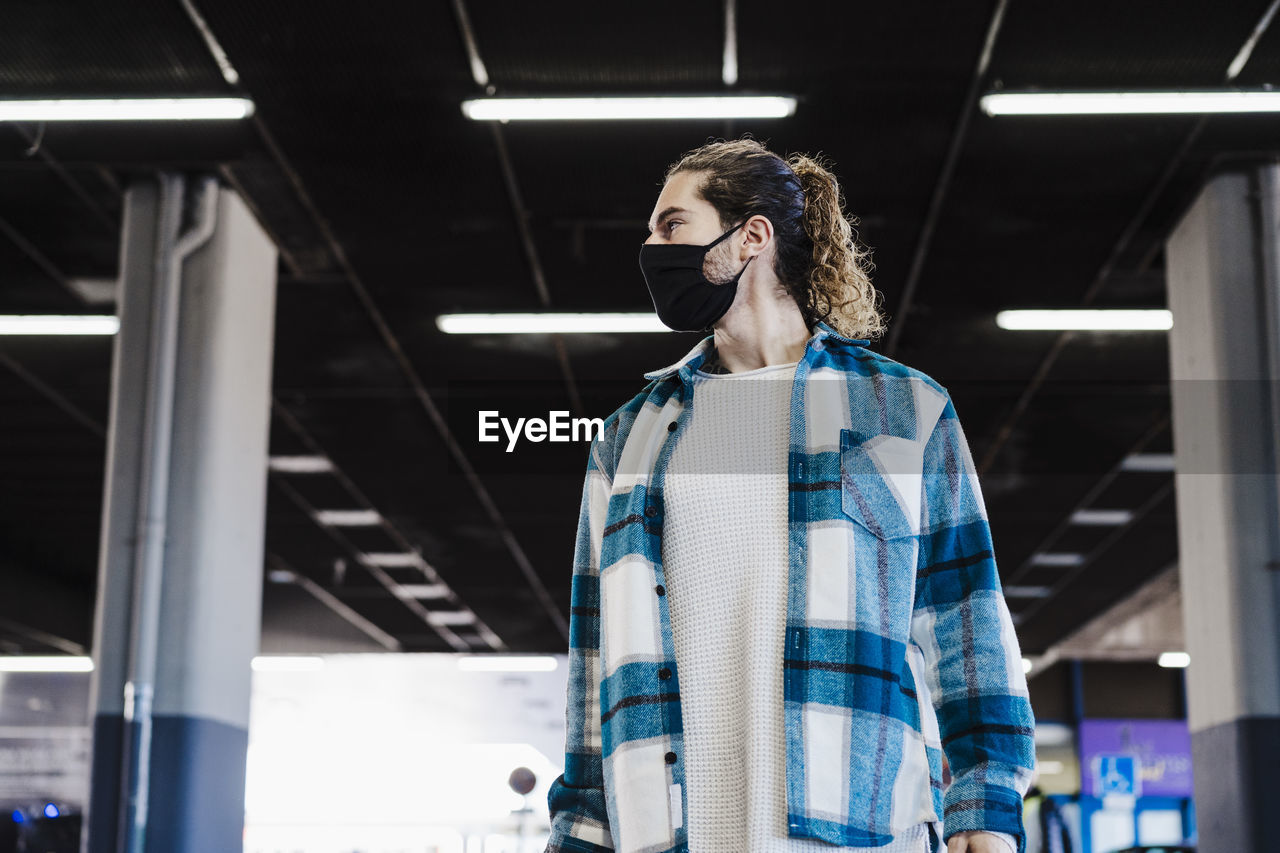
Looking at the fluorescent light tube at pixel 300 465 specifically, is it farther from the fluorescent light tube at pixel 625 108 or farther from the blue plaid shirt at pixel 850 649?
the blue plaid shirt at pixel 850 649

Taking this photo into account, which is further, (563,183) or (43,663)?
(43,663)

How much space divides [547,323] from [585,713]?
21.9ft

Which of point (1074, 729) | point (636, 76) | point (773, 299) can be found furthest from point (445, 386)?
point (1074, 729)

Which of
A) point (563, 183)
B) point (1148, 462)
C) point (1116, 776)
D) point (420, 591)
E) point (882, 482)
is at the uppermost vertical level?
point (563, 183)

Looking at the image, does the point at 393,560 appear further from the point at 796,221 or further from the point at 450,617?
the point at 796,221

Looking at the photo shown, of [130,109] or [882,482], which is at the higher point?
[130,109]

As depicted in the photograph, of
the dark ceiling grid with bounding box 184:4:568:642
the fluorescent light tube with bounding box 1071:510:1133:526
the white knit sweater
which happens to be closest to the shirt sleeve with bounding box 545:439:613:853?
the white knit sweater

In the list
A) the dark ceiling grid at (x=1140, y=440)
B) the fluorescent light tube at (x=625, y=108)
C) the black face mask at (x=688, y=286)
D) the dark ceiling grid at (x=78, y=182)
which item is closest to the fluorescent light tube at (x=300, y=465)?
the dark ceiling grid at (x=78, y=182)

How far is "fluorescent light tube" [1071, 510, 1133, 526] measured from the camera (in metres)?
12.3

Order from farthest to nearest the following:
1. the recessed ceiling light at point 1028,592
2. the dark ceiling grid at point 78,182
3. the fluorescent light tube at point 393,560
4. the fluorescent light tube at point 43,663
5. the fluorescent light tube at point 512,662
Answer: the fluorescent light tube at point 512,662 → the fluorescent light tube at point 43,663 → the recessed ceiling light at point 1028,592 → the fluorescent light tube at point 393,560 → the dark ceiling grid at point 78,182

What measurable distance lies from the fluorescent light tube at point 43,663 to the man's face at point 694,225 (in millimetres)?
17028

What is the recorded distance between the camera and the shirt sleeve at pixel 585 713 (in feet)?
4.96

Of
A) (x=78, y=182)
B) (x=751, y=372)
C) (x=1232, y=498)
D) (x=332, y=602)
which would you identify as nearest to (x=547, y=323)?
(x=78, y=182)

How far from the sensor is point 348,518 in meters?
12.7
